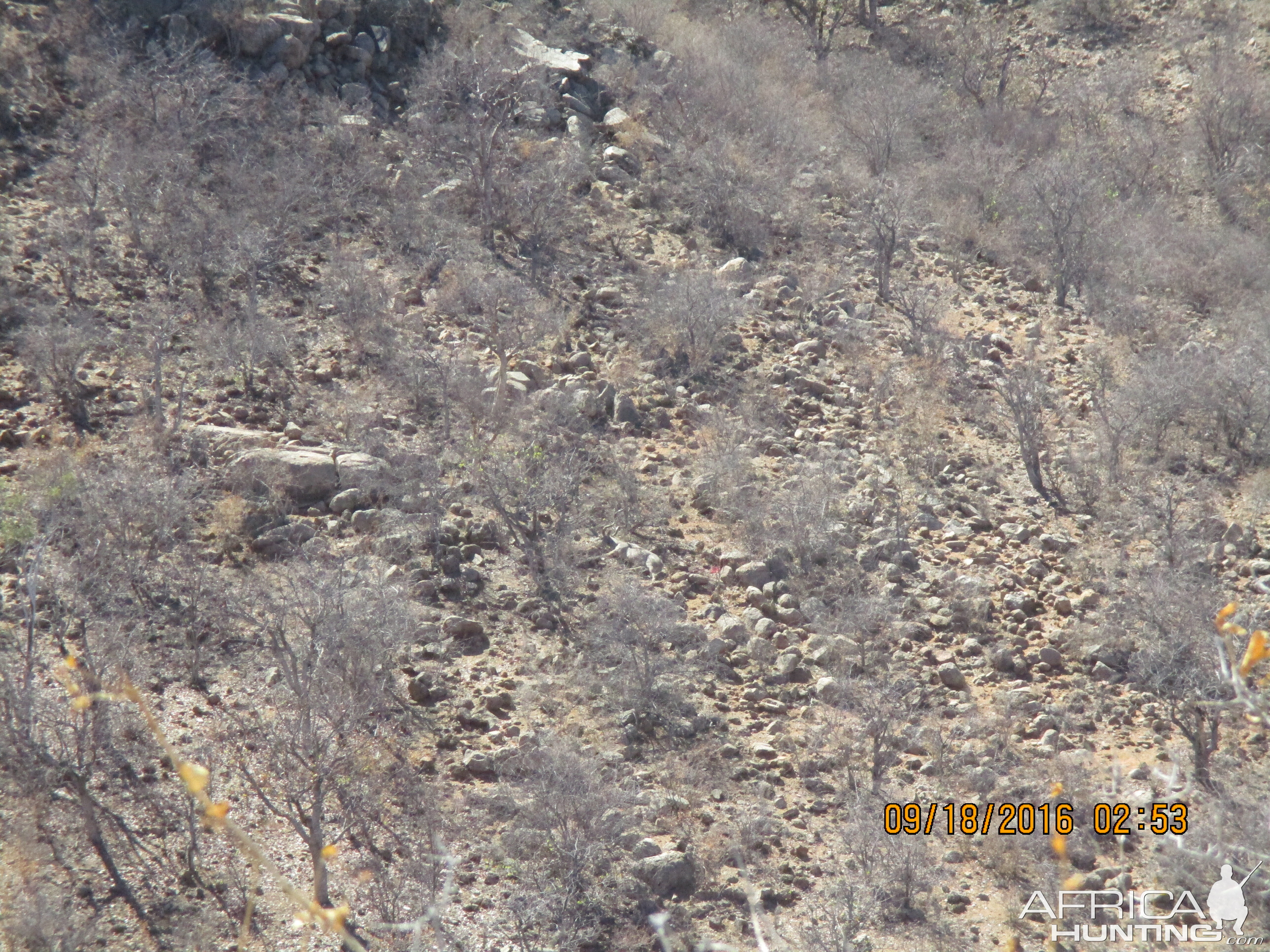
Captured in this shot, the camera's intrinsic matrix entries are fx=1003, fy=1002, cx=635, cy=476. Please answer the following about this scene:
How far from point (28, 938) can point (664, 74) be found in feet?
41.6

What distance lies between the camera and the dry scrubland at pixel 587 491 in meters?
5.39

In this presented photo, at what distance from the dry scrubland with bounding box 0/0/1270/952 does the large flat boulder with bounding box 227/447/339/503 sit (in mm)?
36

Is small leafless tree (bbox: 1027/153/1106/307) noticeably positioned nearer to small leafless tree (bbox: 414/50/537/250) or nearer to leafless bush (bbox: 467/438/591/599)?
small leafless tree (bbox: 414/50/537/250)

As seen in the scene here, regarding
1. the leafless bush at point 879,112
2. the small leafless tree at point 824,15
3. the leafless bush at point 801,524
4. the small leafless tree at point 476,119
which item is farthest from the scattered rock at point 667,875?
the small leafless tree at point 824,15

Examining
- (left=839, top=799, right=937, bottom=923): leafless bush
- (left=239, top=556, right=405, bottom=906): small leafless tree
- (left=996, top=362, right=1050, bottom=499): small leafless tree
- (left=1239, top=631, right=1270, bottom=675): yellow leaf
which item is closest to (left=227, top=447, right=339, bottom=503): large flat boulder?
(left=239, top=556, right=405, bottom=906): small leafless tree

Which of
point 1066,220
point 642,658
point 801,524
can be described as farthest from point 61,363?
point 1066,220

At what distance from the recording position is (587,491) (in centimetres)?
818

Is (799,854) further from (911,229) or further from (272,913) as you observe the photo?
(911,229)

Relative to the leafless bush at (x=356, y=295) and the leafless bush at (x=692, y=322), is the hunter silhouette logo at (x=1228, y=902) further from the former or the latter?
the leafless bush at (x=356, y=295)

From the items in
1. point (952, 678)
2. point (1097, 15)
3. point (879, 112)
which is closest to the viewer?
point (952, 678)

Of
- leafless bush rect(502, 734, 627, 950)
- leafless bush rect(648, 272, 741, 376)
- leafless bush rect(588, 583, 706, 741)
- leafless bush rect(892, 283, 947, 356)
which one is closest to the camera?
leafless bush rect(502, 734, 627, 950)

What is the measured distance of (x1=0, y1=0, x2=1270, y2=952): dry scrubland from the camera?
212 inches

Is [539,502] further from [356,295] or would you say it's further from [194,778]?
[194,778]

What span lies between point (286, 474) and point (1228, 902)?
6384 mm
